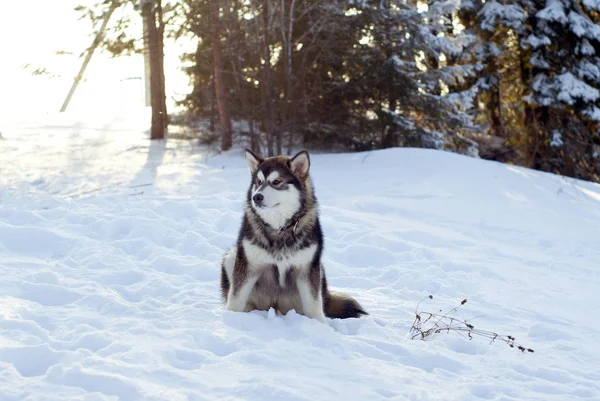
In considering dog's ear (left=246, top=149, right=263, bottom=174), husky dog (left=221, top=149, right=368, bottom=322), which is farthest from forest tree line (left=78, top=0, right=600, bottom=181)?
→ husky dog (left=221, top=149, right=368, bottom=322)

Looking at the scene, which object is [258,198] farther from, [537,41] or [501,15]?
[501,15]

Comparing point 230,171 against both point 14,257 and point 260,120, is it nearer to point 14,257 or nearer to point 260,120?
point 260,120

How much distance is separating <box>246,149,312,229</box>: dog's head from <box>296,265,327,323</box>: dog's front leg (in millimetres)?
456

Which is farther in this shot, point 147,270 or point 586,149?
point 586,149

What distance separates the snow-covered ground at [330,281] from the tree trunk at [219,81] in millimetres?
2995

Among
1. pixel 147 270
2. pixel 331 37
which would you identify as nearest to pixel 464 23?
pixel 331 37

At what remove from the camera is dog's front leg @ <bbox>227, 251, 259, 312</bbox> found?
487 centimetres

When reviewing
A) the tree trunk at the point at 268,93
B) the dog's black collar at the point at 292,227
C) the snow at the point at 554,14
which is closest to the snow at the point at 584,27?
the snow at the point at 554,14

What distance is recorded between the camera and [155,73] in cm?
1836

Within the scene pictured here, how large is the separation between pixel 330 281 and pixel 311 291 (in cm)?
223

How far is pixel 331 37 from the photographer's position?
626 inches

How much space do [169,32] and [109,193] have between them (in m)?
8.25

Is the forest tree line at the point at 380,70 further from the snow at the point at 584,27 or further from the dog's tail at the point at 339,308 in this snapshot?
the dog's tail at the point at 339,308

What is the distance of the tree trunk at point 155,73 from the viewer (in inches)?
682
